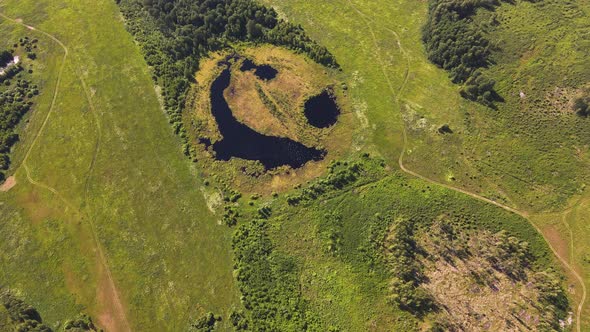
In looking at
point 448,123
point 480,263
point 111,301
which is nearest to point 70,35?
point 111,301

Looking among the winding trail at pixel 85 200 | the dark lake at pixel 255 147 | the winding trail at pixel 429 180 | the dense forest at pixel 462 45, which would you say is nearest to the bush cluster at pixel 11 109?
the winding trail at pixel 85 200

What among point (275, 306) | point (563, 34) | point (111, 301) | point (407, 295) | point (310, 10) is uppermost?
point (563, 34)

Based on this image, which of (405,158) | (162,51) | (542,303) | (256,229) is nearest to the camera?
(542,303)

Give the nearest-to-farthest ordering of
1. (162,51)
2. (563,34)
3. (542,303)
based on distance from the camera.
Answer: (542,303) → (563,34) → (162,51)

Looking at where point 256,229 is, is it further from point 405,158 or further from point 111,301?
point 405,158

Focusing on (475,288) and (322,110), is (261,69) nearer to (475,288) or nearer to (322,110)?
(322,110)

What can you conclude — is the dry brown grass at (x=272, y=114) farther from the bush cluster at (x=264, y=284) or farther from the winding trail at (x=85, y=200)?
the winding trail at (x=85, y=200)

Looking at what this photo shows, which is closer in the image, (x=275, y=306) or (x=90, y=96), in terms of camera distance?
(x=275, y=306)

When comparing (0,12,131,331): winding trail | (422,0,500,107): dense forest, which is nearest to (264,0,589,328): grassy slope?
(422,0,500,107): dense forest
